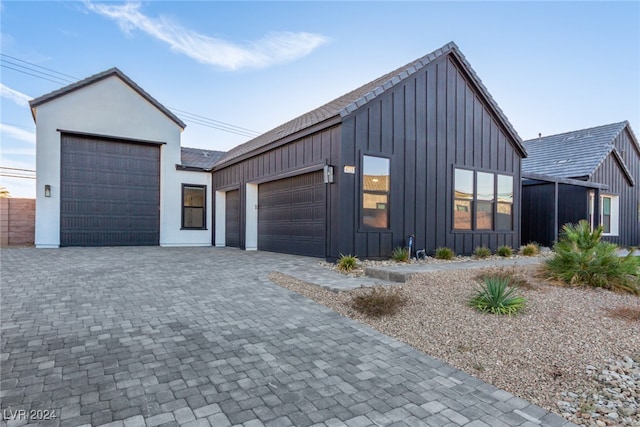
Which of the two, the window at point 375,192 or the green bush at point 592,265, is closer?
the green bush at point 592,265

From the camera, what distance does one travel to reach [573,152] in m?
14.6

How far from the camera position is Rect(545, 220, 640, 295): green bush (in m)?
5.38

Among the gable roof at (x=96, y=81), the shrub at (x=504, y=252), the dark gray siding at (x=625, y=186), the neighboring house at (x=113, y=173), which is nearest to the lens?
the shrub at (x=504, y=252)

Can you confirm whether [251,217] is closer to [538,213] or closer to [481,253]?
[481,253]

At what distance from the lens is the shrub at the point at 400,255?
25.5 ft

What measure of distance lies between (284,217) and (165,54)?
8764 mm

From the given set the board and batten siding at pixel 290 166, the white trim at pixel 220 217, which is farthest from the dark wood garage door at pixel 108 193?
the board and batten siding at pixel 290 166

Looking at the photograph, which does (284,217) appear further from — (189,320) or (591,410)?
(591,410)

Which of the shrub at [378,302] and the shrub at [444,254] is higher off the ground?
the shrub at [444,254]

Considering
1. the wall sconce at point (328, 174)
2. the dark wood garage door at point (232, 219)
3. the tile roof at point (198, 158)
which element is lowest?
the dark wood garage door at point (232, 219)

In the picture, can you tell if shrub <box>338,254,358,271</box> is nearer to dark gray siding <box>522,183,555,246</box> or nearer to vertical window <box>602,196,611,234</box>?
dark gray siding <box>522,183,555,246</box>

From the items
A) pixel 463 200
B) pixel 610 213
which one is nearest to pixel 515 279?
pixel 463 200

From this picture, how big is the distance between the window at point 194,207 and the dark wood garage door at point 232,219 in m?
0.96

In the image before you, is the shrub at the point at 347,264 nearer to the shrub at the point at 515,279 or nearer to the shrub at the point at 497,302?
the shrub at the point at 515,279
